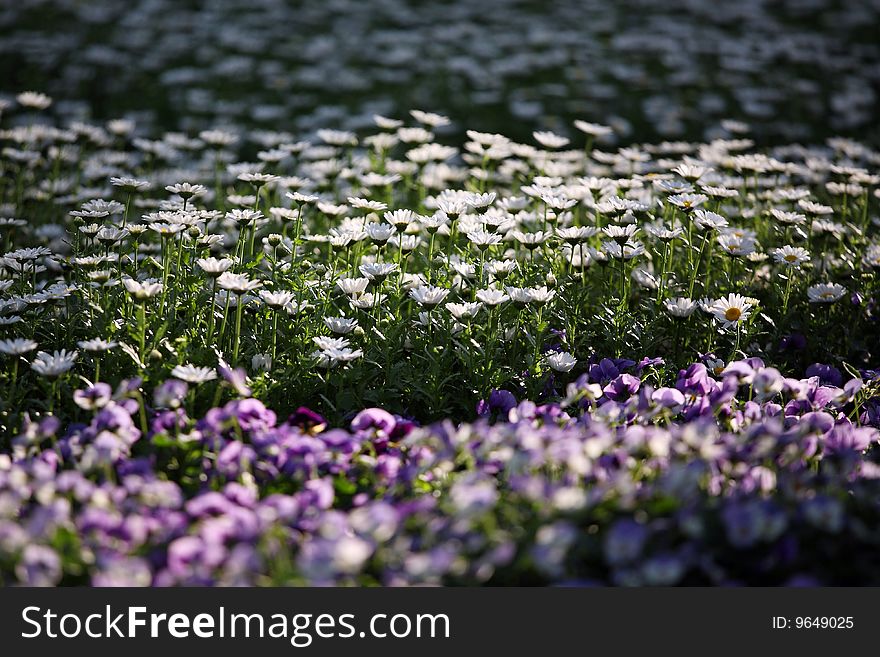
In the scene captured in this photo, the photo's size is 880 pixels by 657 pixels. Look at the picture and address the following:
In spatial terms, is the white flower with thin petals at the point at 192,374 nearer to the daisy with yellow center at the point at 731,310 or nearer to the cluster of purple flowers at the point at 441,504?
the cluster of purple flowers at the point at 441,504

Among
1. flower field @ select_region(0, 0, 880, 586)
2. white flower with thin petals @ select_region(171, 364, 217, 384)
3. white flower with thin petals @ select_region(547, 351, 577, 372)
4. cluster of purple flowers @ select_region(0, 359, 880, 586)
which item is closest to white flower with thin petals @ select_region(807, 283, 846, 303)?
flower field @ select_region(0, 0, 880, 586)

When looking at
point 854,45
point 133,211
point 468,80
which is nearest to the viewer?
point 133,211

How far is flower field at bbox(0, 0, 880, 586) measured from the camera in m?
1.86

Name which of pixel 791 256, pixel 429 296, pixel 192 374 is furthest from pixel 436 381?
pixel 791 256

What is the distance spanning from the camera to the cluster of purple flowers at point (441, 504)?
5.87ft

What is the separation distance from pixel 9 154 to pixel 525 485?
11.3 feet

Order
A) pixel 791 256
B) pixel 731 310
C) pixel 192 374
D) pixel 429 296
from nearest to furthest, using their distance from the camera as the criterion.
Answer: pixel 192 374
pixel 429 296
pixel 731 310
pixel 791 256

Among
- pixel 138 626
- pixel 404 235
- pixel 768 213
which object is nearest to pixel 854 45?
pixel 768 213

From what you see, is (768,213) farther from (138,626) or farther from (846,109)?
(846,109)

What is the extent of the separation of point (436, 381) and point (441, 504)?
85 centimetres

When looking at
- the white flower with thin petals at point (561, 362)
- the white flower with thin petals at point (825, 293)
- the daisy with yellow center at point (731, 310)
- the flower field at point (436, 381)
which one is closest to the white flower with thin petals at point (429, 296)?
the flower field at point (436, 381)

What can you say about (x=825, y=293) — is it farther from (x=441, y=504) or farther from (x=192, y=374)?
(x=192, y=374)

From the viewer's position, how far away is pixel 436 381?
2.88 metres

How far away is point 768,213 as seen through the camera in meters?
3.66
